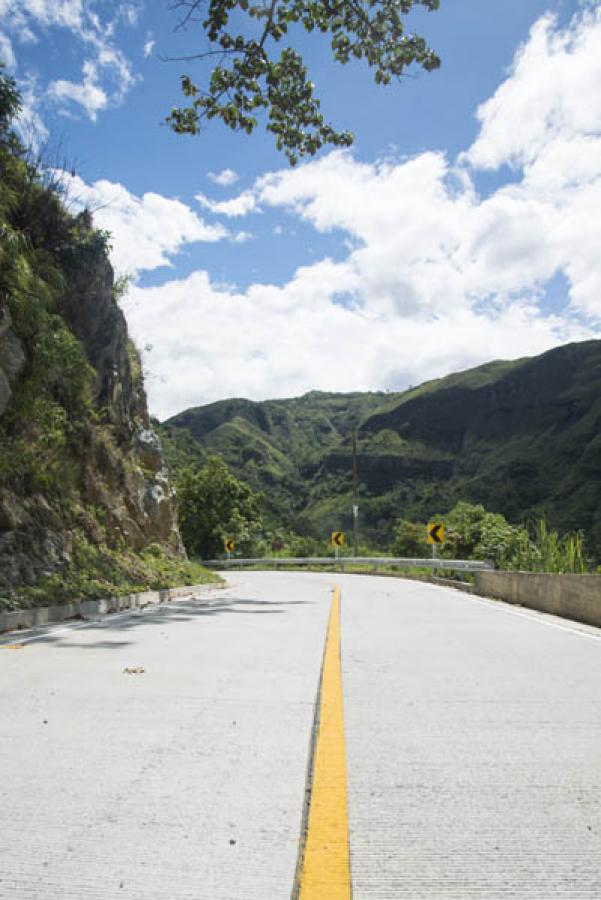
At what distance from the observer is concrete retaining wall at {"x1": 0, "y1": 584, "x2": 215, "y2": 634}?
Answer: 36.0 feet

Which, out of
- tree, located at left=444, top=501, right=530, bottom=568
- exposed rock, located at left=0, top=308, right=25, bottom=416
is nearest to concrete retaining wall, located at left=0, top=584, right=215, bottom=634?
exposed rock, located at left=0, top=308, right=25, bottom=416

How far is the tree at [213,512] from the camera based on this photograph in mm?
59875

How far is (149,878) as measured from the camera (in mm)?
2543

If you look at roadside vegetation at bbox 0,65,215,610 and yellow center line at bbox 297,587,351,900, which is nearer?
yellow center line at bbox 297,587,351,900

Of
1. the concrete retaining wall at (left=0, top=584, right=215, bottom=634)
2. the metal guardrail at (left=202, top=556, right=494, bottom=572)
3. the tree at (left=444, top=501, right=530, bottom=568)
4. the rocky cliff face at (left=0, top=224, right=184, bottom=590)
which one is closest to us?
the concrete retaining wall at (left=0, top=584, right=215, bottom=634)

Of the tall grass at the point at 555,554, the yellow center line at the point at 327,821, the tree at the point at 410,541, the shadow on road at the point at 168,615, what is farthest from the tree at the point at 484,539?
the tree at the point at 410,541

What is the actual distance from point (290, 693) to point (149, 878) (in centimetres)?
327

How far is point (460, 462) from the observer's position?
169250 mm

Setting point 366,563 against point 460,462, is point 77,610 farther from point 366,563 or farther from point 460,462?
point 460,462

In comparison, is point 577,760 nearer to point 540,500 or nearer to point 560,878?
point 560,878

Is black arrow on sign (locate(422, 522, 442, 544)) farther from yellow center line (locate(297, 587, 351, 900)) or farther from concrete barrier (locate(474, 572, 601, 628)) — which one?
yellow center line (locate(297, 587, 351, 900))

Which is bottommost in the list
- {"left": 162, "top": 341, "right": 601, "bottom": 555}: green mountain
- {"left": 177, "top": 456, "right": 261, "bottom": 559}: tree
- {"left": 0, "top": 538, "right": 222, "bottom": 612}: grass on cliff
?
{"left": 0, "top": 538, "right": 222, "bottom": 612}: grass on cliff

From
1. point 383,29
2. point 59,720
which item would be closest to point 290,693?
point 59,720

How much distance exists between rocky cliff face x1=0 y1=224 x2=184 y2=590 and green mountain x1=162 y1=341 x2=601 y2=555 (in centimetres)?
5476
